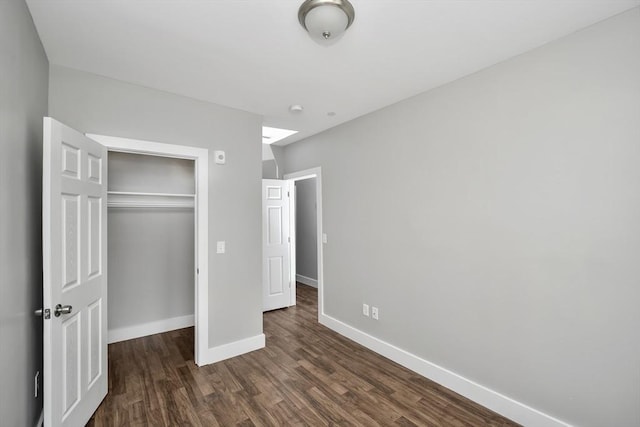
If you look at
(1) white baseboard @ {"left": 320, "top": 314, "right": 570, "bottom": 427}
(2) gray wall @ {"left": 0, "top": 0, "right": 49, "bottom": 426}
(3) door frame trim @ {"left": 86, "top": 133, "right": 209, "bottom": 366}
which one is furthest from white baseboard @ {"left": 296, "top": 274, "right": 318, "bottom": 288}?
(2) gray wall @ {"left": 0, "top": 0, "right": 49, "bottom": 426}

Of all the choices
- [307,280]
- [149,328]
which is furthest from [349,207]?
[307,280]

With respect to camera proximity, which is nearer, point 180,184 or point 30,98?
point 30,98

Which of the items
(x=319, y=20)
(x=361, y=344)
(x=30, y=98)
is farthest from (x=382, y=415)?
(x=30, y=98)

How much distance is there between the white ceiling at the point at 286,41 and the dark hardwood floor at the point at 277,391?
266cm

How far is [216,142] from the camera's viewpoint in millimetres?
3035

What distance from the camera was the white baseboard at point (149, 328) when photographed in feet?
11.3

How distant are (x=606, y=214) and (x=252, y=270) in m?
2.98

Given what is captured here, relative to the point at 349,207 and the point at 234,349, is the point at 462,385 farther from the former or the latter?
the point at 234,349

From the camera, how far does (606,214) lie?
1765 mm

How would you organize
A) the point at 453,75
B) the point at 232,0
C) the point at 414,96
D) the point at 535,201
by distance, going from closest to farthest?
the point at 232,0, the point at 535,201, the point at 453,75, the point at 414,96

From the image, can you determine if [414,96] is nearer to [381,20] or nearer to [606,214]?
[381,20]

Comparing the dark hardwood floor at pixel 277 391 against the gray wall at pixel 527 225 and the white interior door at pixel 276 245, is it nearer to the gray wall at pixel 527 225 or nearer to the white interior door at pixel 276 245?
the gray wall at pixel 527 225

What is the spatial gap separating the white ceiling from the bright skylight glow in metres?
1.24

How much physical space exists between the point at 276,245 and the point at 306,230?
5.59 ft
